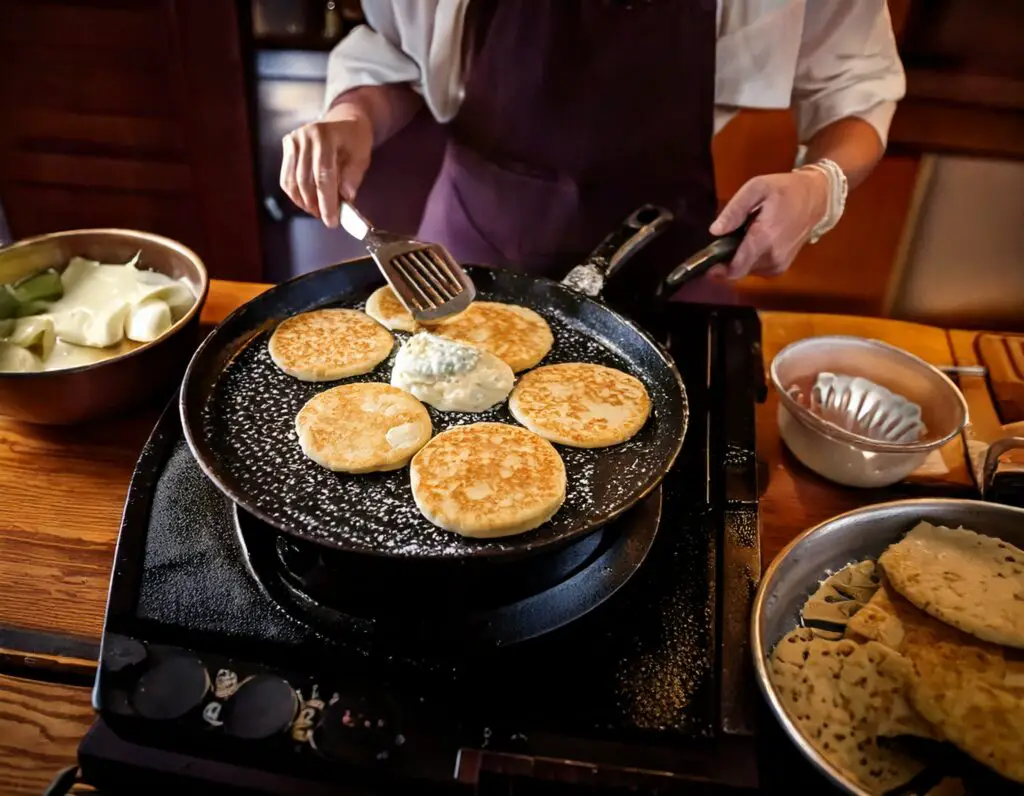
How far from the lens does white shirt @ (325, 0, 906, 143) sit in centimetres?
165

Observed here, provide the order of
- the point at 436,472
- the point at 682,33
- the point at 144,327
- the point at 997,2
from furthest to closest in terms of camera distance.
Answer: the point at 997,2 → the point at 682,33 → the point at 144,327 → the point at 436,472

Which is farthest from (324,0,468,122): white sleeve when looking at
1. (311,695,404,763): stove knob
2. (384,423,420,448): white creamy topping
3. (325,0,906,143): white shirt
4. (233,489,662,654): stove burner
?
(311,695,404,763): stove knob

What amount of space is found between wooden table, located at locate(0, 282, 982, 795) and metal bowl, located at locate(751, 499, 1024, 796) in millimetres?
137

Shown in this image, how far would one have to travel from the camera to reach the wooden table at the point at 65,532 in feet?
3.24

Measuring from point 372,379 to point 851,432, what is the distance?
0.84 meters

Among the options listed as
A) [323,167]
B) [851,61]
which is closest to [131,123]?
[323,167]

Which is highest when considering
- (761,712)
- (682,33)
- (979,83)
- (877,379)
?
(682,33)

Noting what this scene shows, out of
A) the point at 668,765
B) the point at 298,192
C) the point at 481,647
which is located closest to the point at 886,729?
the point at 668,765

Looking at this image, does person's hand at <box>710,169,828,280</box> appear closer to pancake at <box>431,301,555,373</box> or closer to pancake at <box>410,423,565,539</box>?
pancake at <box>431,301,555,373</box>

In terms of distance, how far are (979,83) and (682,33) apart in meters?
1.31

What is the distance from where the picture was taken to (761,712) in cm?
97

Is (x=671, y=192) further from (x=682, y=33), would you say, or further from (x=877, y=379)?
(x=877, y=379)

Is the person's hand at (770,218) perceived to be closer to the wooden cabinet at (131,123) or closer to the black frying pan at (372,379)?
the black frying pan at (372,379)

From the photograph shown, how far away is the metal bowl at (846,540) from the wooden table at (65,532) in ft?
0.45
